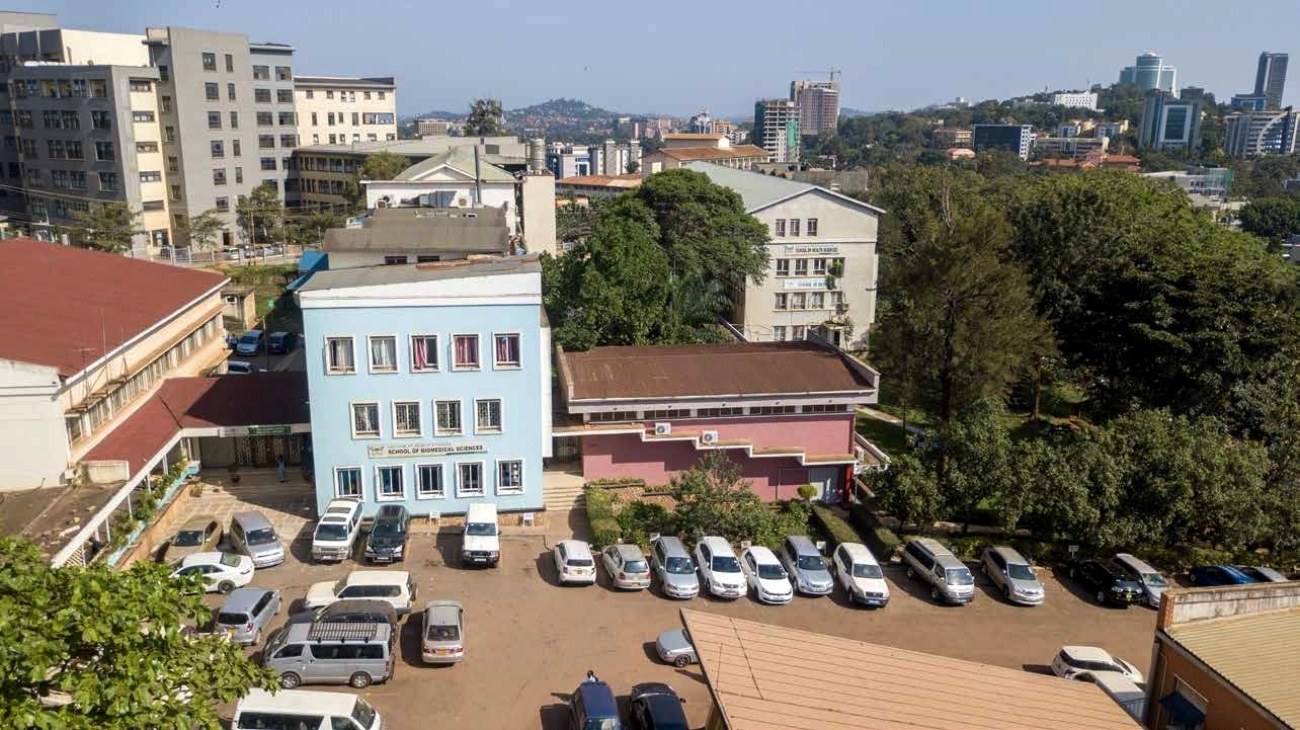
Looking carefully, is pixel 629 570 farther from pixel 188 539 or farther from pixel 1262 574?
pixel 1262 574

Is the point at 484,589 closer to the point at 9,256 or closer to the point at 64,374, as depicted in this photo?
the point at 64,374

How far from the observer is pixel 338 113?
3922 inches

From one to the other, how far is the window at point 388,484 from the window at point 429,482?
19.8 inches

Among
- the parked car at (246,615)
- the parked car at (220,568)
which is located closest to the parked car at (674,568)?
the parked car at (246,615)

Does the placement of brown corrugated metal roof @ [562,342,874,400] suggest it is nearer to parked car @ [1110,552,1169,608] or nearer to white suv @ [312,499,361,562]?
white suv @ [312,499,361,562]

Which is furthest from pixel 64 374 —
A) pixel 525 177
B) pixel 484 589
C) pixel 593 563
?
pixel 525 177

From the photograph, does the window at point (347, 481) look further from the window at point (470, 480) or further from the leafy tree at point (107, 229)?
the leafy tree at point (107, 229)

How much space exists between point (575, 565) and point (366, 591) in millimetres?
5819

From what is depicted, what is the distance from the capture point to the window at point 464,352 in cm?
2930

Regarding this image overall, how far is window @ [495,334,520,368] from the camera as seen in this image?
96.9 feet

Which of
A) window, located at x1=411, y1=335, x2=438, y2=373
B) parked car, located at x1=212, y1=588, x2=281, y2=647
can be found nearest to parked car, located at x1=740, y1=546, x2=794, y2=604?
window, located at x1=411, y1=335, x2=438, y2=373

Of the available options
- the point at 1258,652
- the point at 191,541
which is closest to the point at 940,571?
the point at 1258,652

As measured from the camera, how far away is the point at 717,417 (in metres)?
33.2

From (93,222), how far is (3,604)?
60185mm
